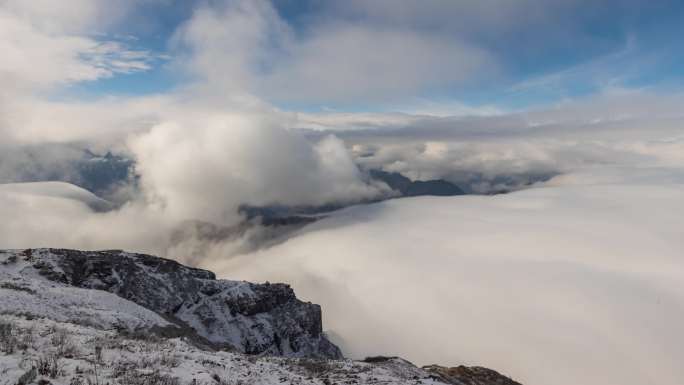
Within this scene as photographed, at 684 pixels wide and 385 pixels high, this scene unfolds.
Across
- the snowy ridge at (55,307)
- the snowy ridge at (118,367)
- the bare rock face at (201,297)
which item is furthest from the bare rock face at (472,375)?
the bare rock face at (201,297)

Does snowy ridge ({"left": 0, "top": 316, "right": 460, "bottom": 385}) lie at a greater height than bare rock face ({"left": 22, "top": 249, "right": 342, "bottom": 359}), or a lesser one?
greater

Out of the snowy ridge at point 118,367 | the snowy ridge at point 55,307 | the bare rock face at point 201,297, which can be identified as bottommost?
the bare rock face at point 201,297

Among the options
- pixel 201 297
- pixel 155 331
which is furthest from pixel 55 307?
pixel 201 297

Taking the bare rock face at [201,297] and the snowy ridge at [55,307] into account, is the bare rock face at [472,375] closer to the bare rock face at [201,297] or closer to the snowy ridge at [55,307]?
the snowy ridge at [55,307]

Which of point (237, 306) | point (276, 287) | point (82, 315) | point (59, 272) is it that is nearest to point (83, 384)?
point (82, 315)

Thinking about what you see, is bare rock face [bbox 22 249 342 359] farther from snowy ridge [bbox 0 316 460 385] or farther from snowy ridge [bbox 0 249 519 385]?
snowy ridge [bbox 0 316 460 385]

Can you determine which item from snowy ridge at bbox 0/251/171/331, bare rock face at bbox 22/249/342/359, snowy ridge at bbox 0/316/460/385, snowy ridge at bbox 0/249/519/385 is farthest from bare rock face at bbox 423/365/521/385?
bare rock face at bbox 22/249/342/359

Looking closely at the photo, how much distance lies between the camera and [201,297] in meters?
126

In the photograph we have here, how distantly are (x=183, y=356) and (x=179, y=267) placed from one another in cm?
12690

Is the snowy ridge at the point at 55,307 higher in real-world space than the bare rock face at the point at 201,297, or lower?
higher

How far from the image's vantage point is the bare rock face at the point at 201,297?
325ft

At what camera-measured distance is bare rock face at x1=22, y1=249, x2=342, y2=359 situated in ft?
325

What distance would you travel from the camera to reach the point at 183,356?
55.8 ft

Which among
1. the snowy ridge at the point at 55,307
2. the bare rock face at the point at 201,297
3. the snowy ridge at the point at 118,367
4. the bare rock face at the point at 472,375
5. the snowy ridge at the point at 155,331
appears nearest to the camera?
the snowy ridge at the point at 118,367
